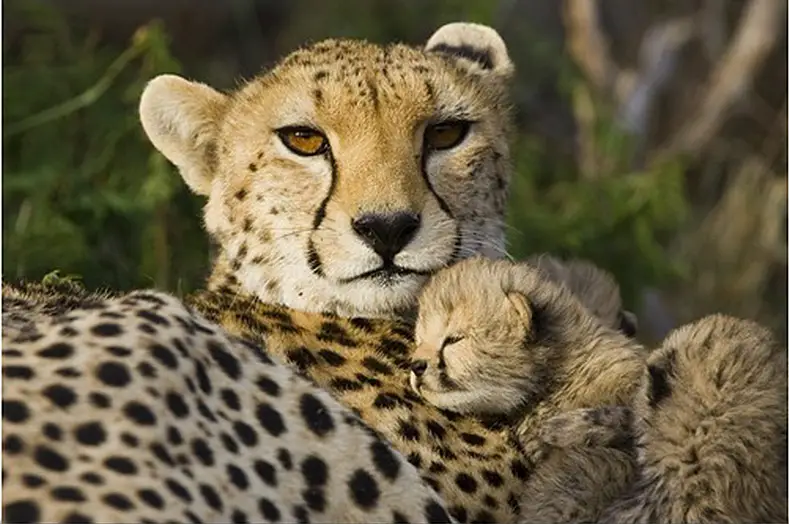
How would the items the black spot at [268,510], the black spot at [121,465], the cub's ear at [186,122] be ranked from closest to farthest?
the black spot at [121,465]
the black spot at [268,510]
the cub's ear at [186,122]

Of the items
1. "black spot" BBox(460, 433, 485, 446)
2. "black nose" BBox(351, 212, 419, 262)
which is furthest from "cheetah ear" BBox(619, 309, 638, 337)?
"black spot" BBox(460, 433, 485, 446)

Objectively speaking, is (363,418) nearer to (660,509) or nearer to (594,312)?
(660,509)

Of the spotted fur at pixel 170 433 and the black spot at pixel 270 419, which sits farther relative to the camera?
the black spot at pixel 270 419

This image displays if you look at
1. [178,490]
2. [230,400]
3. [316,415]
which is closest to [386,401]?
[316,415]

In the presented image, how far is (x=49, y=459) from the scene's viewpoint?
2.40 meters

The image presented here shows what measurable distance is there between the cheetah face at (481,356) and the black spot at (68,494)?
2.47ft

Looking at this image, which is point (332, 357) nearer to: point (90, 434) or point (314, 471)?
point (314, 471)

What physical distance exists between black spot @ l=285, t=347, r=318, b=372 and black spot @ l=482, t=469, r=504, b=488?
14.1 inches

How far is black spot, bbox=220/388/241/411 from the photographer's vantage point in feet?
8.66

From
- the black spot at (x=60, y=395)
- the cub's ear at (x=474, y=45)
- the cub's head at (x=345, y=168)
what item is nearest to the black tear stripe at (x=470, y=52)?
the cub's ear at (x=474, y=45)

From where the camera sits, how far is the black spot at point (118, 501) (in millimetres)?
2365

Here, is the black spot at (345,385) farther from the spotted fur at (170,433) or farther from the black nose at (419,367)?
the spotted fur at (170,433)

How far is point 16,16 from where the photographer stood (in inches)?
276

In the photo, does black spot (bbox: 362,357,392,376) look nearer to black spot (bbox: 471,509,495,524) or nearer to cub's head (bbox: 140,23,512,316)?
cub's head (bbox: 140,23,512,316)
